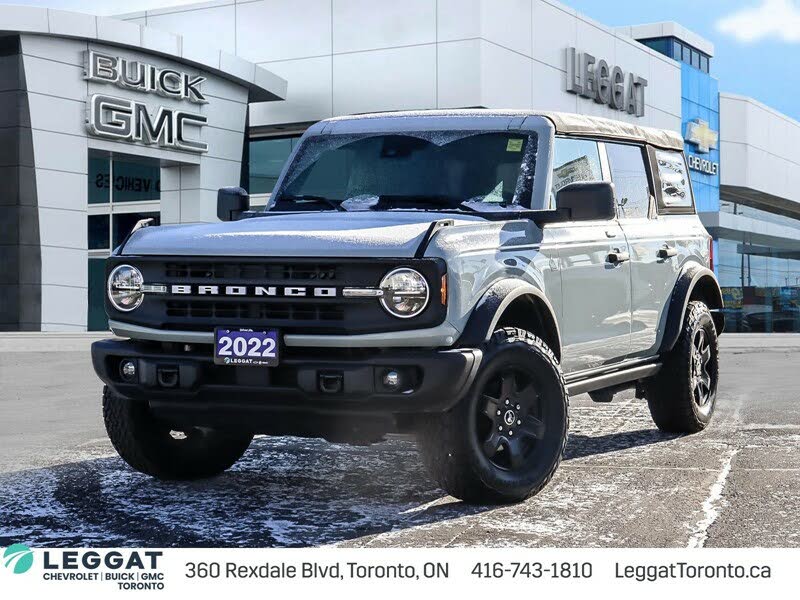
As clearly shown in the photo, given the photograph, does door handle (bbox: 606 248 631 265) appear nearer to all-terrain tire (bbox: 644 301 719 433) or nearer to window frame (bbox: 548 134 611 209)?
window frame (bbox: 548 134 611 209)

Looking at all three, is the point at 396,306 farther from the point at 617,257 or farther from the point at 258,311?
the point at 617,257

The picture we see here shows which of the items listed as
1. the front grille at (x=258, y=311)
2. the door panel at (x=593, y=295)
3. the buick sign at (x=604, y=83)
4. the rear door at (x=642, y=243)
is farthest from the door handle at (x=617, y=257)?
the buick sign at (x=604, y=83)

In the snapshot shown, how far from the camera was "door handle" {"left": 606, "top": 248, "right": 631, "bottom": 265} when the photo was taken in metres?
7.07

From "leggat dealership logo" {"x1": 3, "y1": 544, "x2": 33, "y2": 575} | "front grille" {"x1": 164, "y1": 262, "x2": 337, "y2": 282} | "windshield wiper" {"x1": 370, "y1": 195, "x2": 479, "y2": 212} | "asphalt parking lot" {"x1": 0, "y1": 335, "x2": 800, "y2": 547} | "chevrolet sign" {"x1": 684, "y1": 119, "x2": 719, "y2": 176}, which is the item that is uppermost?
"chevrolet sign" {"x1": 684, "y1": 119, "x2": 719, "y2": 176}

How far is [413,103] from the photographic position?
97.6 ft

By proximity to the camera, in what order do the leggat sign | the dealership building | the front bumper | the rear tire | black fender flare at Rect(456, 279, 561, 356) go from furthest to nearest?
the leggat sign, the dealership building, the rear tire, black fender flare at Rect(456, 279, 561, 356), the front bumper

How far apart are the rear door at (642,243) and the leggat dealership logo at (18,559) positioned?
403 cm

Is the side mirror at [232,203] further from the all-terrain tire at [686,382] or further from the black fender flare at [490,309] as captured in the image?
the all-terrain tire at [686,382]

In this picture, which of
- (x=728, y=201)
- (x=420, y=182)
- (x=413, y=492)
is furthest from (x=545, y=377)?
(x=728, y=201)

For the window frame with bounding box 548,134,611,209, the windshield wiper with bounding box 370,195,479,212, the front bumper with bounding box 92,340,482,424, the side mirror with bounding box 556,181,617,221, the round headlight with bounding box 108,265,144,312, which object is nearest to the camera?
the front bumper with bounding box 92,340,482,424

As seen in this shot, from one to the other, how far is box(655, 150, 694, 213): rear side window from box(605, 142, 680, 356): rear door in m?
0.20

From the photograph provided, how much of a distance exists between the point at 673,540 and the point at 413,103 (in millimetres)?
25441

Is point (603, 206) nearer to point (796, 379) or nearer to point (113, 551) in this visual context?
point (113, 551)

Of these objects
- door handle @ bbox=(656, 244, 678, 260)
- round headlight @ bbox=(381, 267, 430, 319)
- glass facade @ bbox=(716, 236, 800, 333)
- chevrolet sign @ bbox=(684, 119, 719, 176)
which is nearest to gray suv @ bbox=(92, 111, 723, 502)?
round headlight @ bbox=(381, 267, 430, 319)
